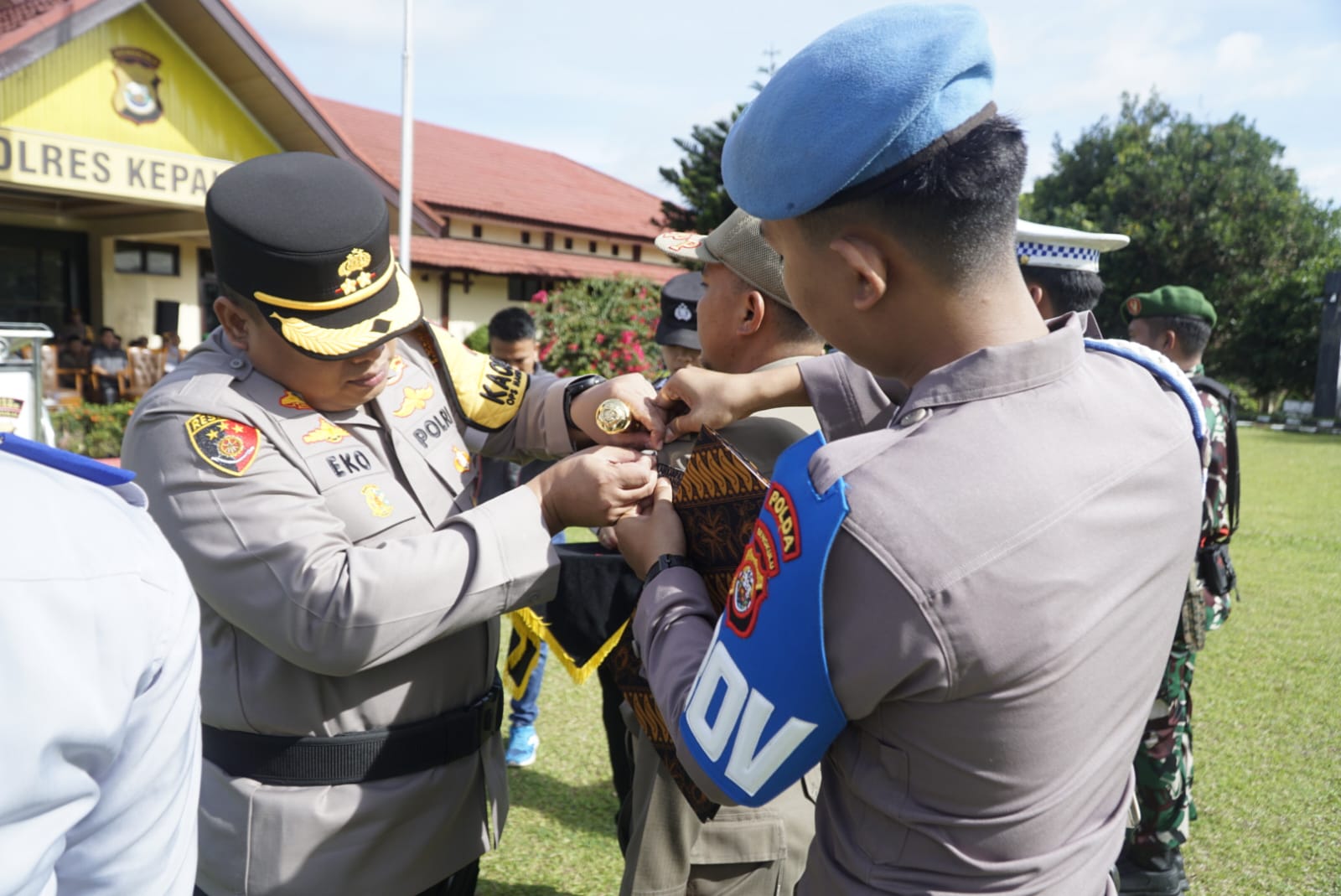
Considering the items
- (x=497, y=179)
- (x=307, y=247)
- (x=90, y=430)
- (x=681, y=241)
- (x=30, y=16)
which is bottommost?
(x=90, y=430)

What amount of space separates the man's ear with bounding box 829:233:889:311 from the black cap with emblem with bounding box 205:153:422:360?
90 centimetres

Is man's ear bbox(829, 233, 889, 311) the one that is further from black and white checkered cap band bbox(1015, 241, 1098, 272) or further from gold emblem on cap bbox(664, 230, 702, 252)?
black and white checkered cap band bbox(1015, 241, 1098, 272)

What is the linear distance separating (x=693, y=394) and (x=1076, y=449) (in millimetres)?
878

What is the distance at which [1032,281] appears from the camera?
310 centimetres

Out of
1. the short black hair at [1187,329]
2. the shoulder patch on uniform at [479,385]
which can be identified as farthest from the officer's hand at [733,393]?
the short black hair at [1187,329]

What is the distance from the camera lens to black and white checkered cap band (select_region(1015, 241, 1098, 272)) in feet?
9.94

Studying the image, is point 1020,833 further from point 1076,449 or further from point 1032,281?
point 1032,281

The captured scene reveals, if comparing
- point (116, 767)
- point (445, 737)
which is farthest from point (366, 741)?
point (116, 767)

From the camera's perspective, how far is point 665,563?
1.43m

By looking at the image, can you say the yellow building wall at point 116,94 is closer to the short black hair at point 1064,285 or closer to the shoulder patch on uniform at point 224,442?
the shoulder patch on uniform at point 224,442

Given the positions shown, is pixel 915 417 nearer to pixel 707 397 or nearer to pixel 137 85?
pixel 707 397

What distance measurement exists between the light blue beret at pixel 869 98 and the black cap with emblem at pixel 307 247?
836mm

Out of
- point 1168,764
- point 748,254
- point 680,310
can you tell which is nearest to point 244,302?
point 748,254

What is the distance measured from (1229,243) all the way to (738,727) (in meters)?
32.9
